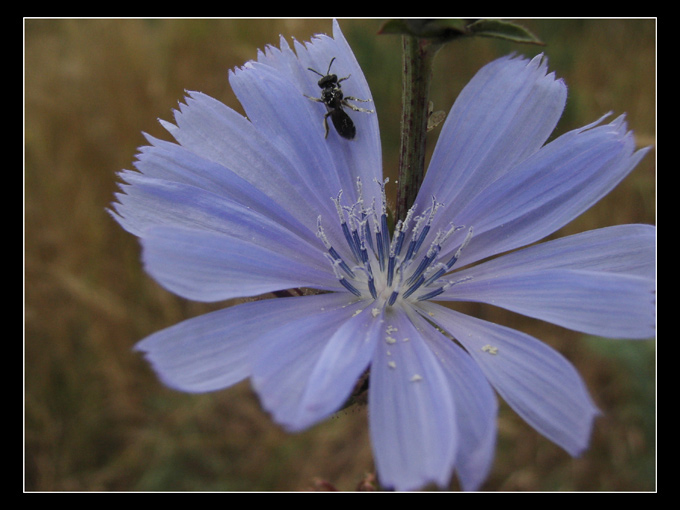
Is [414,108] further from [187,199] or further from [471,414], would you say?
[471,414]

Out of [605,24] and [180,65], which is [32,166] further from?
[605,24]

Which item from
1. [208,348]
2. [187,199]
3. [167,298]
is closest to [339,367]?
[208,348]

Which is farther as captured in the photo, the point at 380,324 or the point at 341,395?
the point at 380,324

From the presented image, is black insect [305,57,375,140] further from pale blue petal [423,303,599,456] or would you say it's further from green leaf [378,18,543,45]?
pale blue petal [423,303,599,456]

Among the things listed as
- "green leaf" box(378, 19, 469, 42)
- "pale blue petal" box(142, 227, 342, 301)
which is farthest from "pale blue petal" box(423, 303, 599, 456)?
"green leaf" box(378, 19, 469, 42)

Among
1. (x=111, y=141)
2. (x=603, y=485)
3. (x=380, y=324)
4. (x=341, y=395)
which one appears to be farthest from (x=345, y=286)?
(x=111, y=141)

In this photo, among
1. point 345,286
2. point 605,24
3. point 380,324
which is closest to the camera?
point 380,324

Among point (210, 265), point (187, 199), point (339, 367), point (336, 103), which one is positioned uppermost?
point (336, 103)

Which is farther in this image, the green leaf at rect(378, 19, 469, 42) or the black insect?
the black insect
